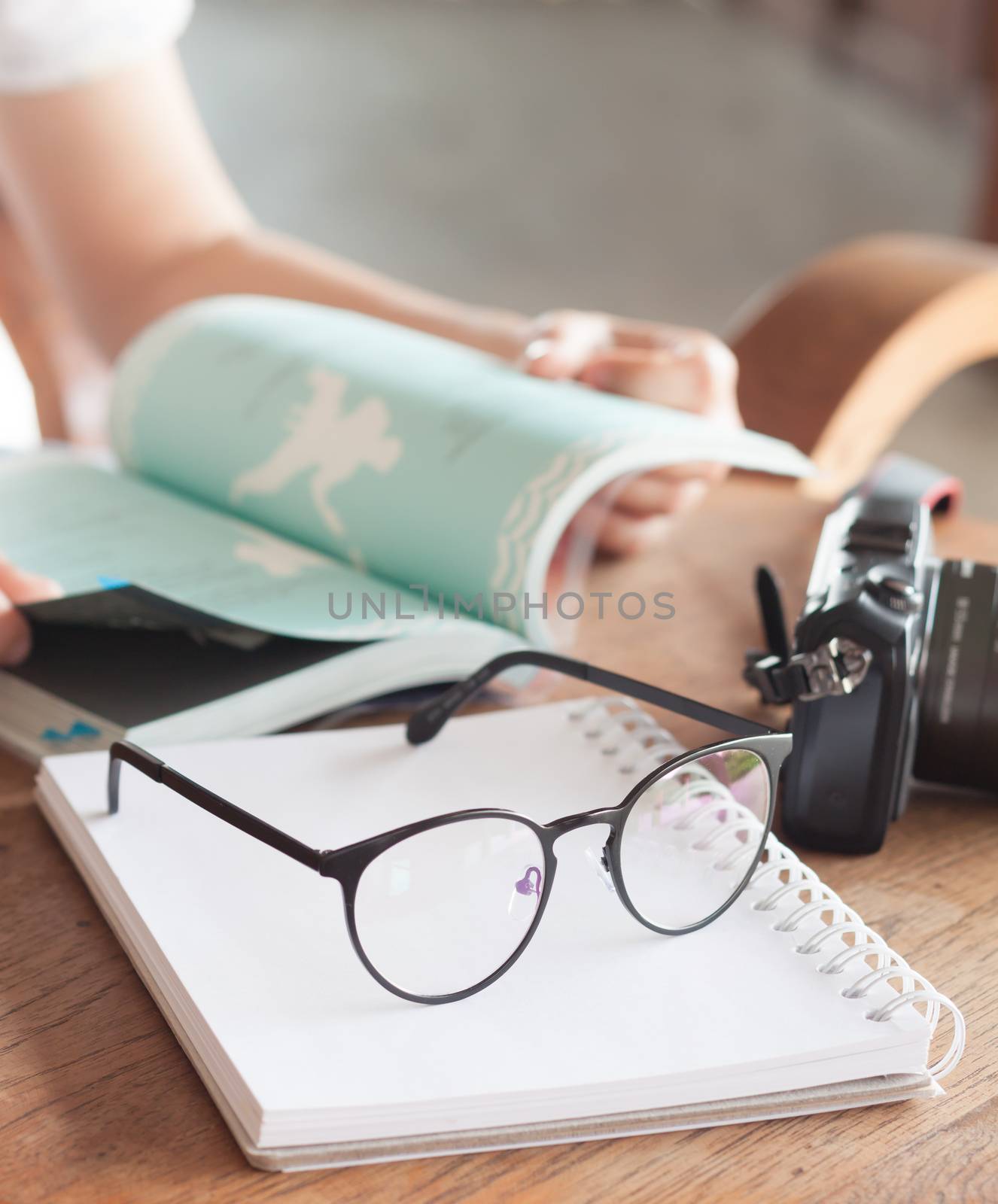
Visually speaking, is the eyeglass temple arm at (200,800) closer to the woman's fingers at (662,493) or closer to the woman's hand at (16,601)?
the woman's hand at (16,601)

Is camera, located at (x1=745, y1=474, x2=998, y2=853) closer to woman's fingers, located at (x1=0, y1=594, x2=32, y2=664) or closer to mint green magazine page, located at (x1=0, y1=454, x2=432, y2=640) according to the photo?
mint green magazine page, located at (x1=0, y1=454, x2=432, y2=640)

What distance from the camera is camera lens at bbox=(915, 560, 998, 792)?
1.45 ft

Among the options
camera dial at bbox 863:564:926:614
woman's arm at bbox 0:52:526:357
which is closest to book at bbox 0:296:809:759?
camera dial at bbox 863:564:926:614

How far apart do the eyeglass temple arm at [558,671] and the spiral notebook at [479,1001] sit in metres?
0.03

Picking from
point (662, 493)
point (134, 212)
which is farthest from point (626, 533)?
point (134, 212)

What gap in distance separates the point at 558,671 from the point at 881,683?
12 cm

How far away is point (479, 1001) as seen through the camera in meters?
0.33

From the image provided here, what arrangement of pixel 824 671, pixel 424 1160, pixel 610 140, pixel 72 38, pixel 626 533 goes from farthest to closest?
pixel 610 140 < pixel 72 38 < pixel 626 533 < pixel 824 671 < pixel 424 1160

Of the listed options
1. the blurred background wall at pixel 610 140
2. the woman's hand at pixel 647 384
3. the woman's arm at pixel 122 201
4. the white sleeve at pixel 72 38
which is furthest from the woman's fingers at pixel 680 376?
the blurred background wall at pixel 610 140

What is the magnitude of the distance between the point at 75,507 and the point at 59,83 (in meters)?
0.44

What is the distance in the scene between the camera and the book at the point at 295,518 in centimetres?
48

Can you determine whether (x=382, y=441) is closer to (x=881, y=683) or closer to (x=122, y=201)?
(x=881, y=683)

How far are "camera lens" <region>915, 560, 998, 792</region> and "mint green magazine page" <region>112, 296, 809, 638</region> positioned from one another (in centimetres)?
12

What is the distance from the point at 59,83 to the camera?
88cm
